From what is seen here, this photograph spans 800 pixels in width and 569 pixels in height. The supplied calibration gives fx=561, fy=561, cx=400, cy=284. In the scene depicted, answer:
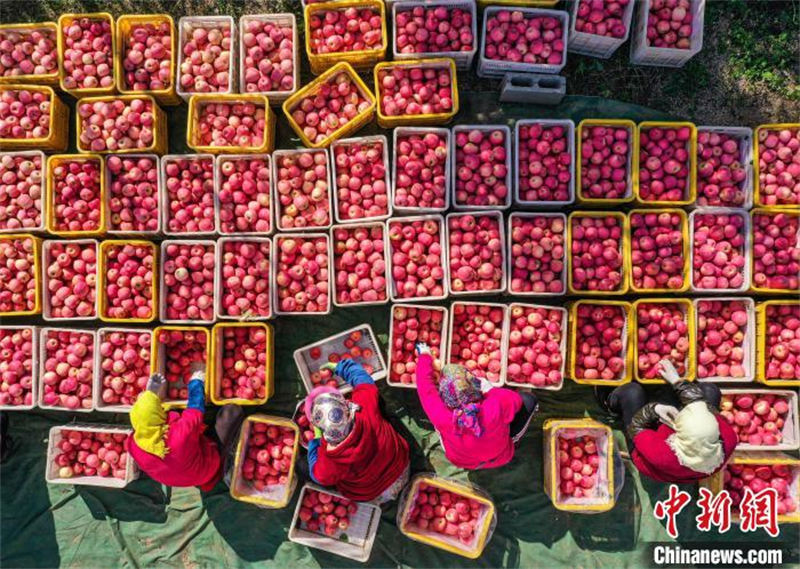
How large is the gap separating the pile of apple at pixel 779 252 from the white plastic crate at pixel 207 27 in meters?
4.44

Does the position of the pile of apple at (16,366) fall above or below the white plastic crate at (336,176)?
below

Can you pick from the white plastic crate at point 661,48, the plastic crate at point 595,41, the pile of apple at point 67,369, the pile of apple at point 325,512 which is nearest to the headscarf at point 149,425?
the pile of apple at point 67,369

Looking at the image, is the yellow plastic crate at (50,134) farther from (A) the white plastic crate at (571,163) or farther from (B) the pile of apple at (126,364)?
(A) the white plastic crate at (571,163)

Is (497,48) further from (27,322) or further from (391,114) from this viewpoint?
(27,322)

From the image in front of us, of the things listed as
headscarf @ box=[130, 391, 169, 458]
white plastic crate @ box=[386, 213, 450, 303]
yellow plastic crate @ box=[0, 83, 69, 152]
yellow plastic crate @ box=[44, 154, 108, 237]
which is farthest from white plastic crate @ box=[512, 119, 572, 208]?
yellow plastic crate @ box=[0, 83, 69, 152]

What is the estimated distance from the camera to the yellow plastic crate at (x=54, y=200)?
4555 millimetres

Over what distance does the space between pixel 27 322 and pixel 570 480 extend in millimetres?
4897

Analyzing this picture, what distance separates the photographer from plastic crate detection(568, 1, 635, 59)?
4680 mm

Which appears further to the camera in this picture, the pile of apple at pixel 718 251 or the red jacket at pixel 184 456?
the pile of apple at pixel 718 251

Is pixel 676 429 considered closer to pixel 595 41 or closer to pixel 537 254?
pixel 537 254

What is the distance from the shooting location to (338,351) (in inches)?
187

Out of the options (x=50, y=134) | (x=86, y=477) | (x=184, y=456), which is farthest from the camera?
(x=50, y=134)

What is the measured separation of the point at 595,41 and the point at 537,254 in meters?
1.99

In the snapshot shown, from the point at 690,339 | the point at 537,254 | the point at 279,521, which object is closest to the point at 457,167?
the point at 537,254
